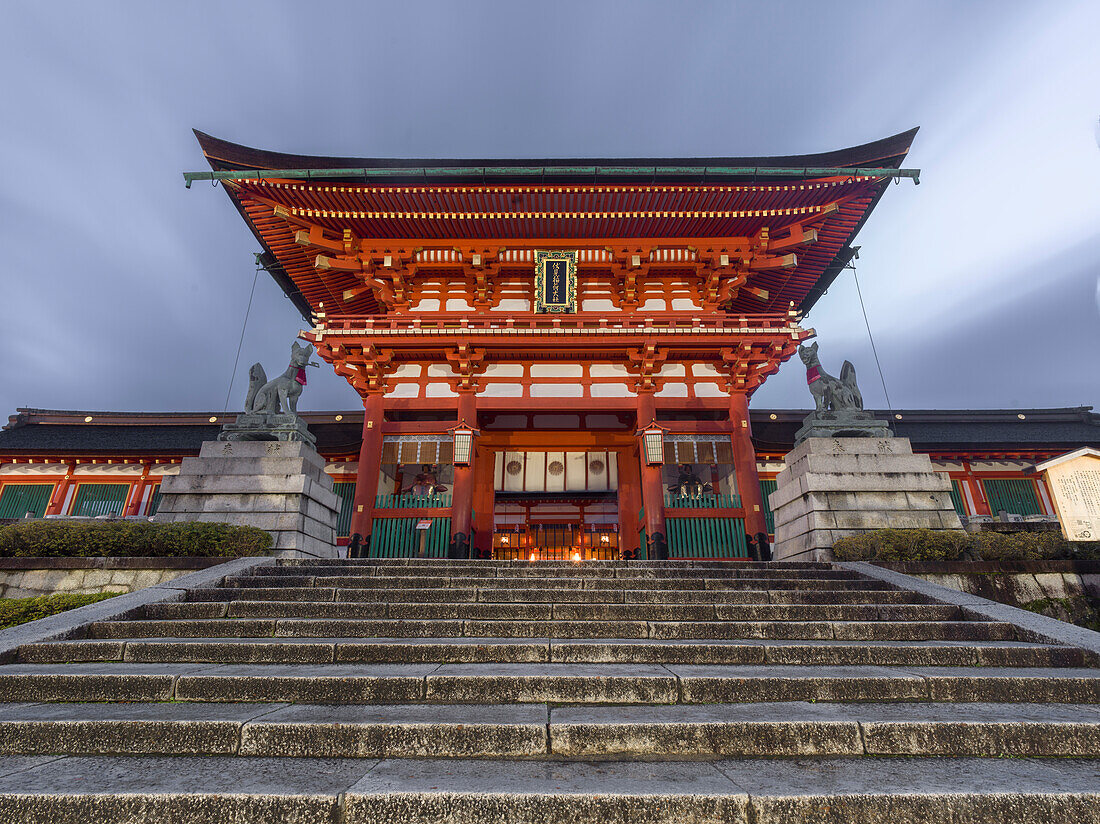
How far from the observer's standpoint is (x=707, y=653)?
441cm

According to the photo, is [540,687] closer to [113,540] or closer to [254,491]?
[113,540]

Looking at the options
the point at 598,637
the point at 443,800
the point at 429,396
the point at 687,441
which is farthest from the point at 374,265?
the point at 443,800

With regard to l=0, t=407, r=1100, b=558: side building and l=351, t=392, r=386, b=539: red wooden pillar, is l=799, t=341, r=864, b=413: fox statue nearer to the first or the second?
l=0, t=407, r=1100, b=558: side building

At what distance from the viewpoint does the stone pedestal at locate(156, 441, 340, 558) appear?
941 centimetres

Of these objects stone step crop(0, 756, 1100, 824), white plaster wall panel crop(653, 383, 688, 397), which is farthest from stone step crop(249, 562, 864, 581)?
white plaster wall panel crop(653, 383, 688, 397)

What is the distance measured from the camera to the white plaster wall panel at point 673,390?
13.9 metres

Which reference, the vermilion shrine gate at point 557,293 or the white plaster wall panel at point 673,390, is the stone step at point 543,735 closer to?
the vermilion shrine gate at point 557,293

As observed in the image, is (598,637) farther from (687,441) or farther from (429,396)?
(429,396)

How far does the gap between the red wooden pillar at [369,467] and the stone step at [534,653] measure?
25.4 feet

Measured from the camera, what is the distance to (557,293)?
13.7 metres

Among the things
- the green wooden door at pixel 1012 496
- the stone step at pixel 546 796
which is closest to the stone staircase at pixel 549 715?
the stone step at pixel 546 796

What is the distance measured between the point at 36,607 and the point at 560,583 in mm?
5984

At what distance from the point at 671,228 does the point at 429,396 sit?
7.49 metres

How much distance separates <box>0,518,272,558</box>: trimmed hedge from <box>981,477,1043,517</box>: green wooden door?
2091 centimetres
